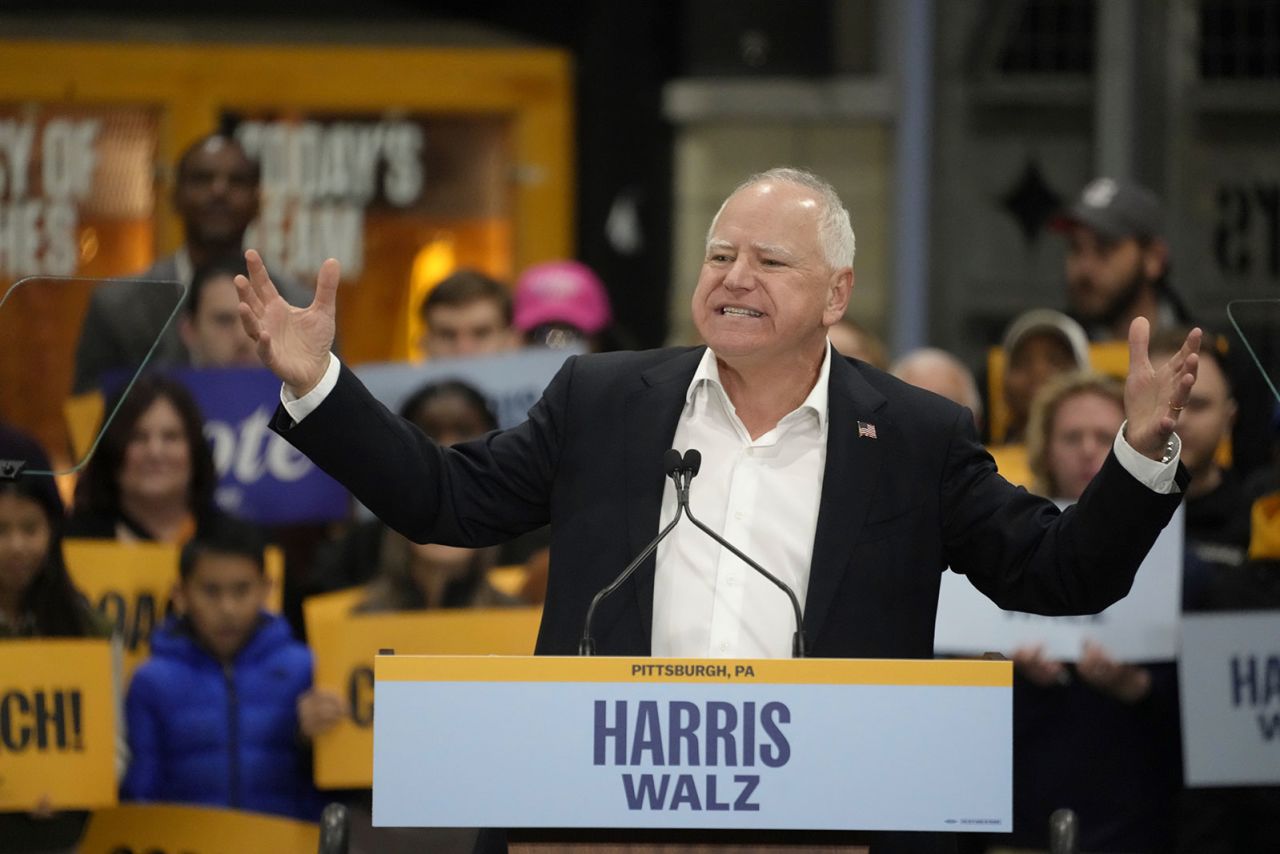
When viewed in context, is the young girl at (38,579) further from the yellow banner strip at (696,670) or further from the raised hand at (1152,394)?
the raised hand at (1152,394)

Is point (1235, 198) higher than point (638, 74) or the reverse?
the reverse

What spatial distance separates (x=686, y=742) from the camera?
313 cm

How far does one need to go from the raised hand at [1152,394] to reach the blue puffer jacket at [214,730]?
9.06 feet

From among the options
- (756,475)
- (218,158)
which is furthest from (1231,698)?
(218,158)

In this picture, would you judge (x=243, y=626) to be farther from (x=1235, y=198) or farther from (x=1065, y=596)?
(x=1235, y=198)

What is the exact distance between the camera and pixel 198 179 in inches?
255

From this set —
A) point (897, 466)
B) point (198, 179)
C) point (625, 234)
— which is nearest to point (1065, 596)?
point (897, 466)

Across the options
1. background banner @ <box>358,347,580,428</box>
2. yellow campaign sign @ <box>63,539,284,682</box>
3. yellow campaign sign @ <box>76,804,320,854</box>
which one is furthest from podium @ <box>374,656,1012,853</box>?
background banner @ <box>358,347,580,428</box>

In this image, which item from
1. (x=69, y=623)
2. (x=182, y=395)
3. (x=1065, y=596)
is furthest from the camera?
(x=182, y=395)

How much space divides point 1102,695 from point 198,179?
3.11 metres

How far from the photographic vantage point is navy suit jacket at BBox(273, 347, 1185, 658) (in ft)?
11.6

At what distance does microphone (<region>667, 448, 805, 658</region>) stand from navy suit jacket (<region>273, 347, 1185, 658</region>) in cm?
15

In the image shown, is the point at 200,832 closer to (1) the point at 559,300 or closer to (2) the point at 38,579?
(2) the point at 38,579

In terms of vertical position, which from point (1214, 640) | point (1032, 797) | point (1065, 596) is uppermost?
point (1065, 596)
